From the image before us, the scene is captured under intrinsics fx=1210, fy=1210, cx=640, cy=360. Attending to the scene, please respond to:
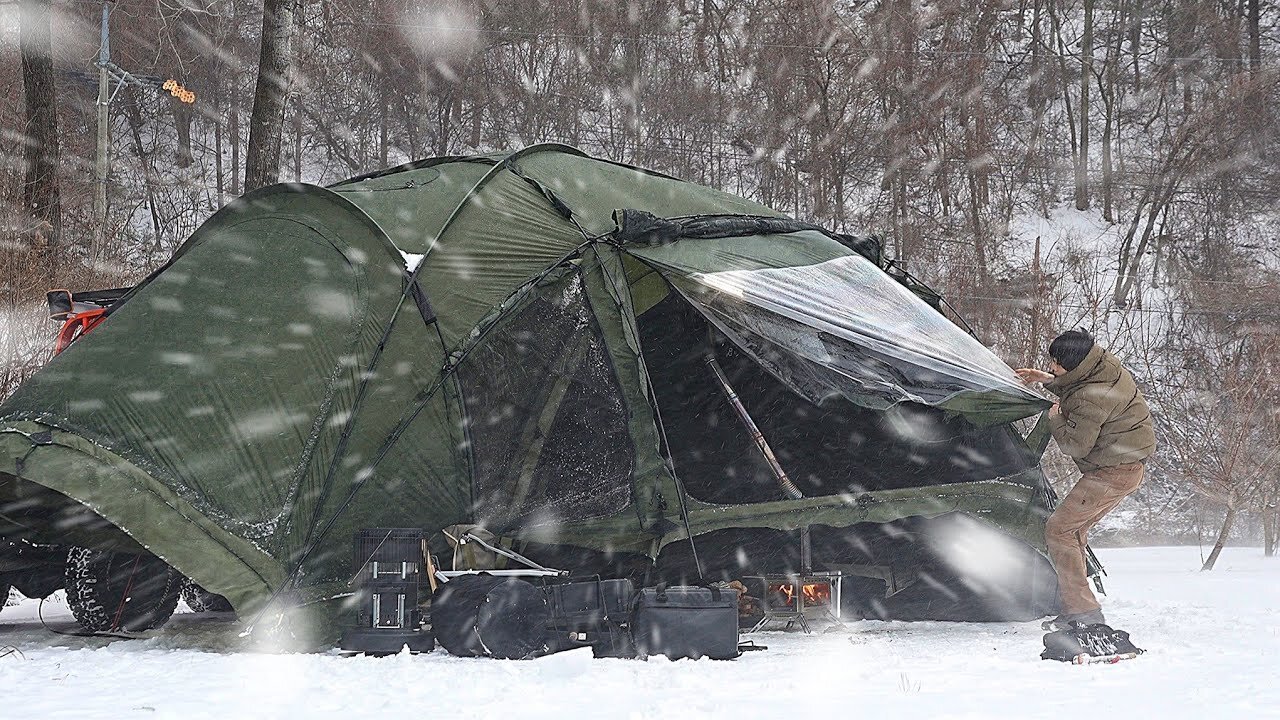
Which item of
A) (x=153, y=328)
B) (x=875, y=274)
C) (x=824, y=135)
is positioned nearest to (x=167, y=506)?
(x=153, y=328)

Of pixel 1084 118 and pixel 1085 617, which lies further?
pixel 1084 118

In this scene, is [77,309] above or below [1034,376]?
above

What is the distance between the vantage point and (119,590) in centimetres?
616

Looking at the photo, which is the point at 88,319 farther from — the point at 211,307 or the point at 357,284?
the point at 357,284

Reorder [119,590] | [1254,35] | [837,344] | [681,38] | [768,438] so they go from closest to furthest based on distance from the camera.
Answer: [119,590]
[837,344]
[768,438]
[681,38]
[1254,35]

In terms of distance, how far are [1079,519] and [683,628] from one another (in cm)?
204

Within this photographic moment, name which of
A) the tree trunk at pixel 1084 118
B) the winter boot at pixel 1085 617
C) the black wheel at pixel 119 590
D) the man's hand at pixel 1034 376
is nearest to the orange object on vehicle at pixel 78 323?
the black wheel at pixel 119 590

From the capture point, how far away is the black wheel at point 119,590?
6.11 metres

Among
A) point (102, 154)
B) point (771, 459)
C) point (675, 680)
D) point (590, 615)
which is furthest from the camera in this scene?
point (102, 154)

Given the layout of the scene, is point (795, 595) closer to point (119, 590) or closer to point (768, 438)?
point (768, 438)

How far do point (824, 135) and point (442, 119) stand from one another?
7.74 meters

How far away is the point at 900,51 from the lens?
22.1 meters

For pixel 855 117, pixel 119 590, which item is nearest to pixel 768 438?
pixel 119 590

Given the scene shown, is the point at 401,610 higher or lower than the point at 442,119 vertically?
lower
